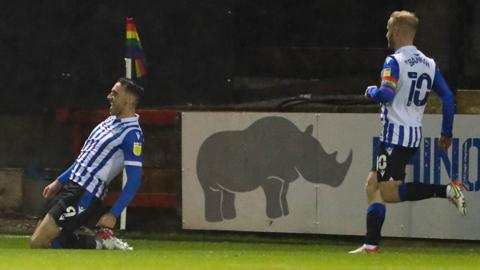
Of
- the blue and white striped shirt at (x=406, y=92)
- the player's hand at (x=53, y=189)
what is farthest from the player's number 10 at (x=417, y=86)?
the player's hand at (x=53, y=189)

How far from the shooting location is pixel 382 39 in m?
14.8

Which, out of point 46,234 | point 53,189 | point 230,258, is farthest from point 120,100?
point 230,258

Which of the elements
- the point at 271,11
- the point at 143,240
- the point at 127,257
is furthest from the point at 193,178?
the point at 127,257

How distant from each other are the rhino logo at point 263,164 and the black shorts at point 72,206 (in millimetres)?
2213

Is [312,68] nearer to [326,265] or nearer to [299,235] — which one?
[299,235]

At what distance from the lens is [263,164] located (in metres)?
14.2

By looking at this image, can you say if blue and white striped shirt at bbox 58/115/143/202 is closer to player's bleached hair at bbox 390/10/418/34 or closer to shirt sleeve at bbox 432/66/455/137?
player's bleached hair at bbox 390/10/418/34

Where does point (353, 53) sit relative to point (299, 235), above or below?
above

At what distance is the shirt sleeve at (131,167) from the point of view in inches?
468

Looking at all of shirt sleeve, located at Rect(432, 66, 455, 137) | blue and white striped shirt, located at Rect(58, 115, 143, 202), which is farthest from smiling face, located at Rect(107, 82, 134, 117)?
shirt sleeve, located at Rect(432, 66, 455, 137)

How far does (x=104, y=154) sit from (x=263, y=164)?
2337 millimetres

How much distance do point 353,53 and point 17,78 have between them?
132 inches

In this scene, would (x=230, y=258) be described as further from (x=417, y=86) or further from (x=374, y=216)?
(x=417, y=86)

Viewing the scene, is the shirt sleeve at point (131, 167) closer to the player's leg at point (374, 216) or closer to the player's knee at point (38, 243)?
the player's knee at point (38, 243)
